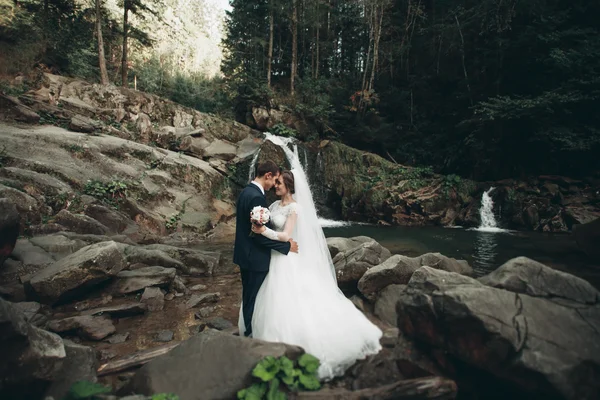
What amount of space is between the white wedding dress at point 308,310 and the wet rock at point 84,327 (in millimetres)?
2084

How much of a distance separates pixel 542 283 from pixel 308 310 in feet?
7.54

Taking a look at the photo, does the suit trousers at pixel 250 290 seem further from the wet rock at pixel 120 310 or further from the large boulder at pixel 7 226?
the large boulder at pixel 7 226

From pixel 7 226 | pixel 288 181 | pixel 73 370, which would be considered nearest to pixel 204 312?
pixel 73 370

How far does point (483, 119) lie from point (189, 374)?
1727 cm

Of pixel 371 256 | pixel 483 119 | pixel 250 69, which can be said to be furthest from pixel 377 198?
pixel 250 69

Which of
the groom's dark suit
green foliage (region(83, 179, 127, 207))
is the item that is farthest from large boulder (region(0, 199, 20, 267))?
green foliage (region(83, 179, 127, 207))

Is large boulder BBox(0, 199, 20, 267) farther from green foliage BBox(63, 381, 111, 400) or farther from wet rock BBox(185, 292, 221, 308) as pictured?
green foliage BBox(63, 381, 111, 400)

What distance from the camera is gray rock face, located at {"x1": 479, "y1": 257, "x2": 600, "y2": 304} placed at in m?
2.66

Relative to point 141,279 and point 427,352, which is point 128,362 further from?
point 427,352

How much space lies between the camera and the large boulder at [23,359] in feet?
7.77

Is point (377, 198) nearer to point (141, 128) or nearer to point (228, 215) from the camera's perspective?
point (228, 215)

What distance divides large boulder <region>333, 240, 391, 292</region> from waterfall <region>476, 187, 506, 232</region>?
1093 centimetres

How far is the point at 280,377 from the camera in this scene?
2.67 m

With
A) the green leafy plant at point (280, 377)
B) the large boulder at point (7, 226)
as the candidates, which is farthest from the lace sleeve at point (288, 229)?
the large boulder at point (7, 226)
